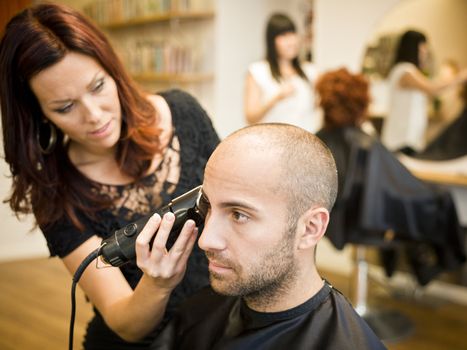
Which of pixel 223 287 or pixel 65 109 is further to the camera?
pixel 65 109

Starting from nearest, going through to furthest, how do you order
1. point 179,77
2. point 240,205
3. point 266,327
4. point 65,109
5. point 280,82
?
point 240,205 < point 266,327 < point 65,109 < point 280,82 < point 179,77

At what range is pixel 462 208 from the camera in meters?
3.34

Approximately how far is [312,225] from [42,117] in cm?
70

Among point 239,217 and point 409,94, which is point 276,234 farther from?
point 409,94

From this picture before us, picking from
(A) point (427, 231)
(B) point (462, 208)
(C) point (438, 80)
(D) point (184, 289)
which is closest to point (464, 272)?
(B) point (462, 208)

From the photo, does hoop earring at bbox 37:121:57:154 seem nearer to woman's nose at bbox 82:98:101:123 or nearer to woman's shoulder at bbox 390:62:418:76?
woman's nose at bbox 82:98:101:123

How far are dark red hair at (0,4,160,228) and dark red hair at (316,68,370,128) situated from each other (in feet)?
5.23

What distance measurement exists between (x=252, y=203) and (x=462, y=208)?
2772 millimetres

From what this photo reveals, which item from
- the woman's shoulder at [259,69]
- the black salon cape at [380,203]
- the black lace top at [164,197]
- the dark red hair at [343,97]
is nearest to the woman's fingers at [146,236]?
the black lace top at [164,197]

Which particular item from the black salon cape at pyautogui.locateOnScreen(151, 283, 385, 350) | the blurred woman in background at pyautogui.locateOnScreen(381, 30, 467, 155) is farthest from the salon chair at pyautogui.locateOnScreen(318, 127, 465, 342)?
the black salon cape at pyautogui.locateOnScreen(151, 283, 385, 350)

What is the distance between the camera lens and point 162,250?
99cm

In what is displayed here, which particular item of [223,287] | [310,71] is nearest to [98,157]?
[223,287]

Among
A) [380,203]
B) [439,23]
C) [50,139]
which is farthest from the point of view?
[439,23]

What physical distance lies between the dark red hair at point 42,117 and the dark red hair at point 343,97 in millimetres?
1595
